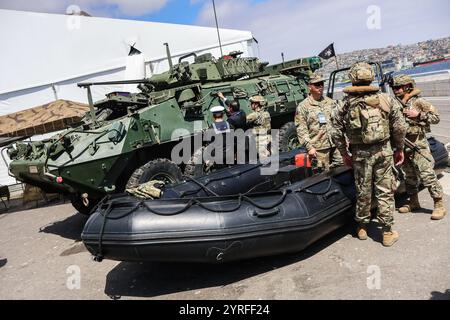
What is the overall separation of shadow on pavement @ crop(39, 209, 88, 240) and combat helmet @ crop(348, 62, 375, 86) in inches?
188

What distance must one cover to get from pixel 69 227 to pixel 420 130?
228 inches

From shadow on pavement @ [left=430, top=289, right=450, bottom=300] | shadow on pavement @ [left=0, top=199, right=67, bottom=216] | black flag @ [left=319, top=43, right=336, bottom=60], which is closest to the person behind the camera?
shadow on pavement @ [left=430, top=289, right=450, bottom=300]

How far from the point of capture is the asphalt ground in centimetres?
350

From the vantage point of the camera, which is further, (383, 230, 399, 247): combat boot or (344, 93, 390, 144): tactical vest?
(383, 230, 399, 247): combat boot

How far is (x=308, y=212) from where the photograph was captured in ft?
13.6

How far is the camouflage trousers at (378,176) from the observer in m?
4.10

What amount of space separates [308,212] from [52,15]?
13.1 meters

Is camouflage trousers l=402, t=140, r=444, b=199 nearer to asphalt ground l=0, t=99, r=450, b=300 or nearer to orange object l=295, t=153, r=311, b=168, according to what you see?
Result: asphalt ground l=0, t=99, r=450, b=300

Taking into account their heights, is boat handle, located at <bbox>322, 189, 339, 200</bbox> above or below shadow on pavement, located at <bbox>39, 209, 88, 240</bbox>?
above

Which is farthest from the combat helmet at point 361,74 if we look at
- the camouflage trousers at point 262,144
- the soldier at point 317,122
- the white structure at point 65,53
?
the white structure at point 65,53

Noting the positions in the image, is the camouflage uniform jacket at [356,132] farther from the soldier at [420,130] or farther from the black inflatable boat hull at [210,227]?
the black inflatable boat hull at [210,227]

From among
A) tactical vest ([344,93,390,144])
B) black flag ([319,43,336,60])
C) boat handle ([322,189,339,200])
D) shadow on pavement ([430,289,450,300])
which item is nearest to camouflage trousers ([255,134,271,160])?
boat handle ([322,189,339,200])

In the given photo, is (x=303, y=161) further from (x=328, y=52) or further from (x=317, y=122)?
(x=328, y=52)

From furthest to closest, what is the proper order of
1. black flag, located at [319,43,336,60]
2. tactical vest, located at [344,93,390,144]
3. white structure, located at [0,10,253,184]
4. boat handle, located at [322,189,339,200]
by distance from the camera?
black flag, located at [319,43,336,60] < white structure, located at [0,10,253,184] < boat handle, located at [322,189,339,200] < tactical vest, located at [344,93,390,144]
